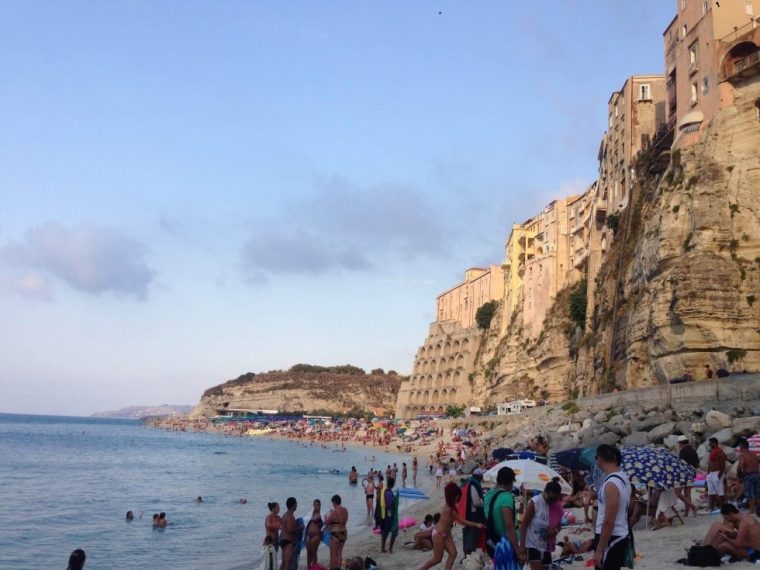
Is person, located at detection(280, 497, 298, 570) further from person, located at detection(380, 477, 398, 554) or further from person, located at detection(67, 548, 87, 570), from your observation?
person, located at detection(67, 548, 87, 570)

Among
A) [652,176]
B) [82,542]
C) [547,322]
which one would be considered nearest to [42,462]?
[82,542]

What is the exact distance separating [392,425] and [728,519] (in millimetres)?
78555

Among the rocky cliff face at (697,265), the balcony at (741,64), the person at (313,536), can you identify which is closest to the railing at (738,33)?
the balcony at (741,64)

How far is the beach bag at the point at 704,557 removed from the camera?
860 cm

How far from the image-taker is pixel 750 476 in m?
11.4

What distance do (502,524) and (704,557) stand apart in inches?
129

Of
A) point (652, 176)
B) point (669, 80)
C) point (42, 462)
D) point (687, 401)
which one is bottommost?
point (42, 462)

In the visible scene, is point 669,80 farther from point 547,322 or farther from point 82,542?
point 82,542

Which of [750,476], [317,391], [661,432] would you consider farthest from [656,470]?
[317,391]

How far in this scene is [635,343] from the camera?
102 feet

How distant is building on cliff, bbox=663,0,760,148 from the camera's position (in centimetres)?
2994

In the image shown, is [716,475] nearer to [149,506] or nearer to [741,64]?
[149,506]

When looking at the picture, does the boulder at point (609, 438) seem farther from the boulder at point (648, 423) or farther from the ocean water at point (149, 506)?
the ocean water at point (149, 506)

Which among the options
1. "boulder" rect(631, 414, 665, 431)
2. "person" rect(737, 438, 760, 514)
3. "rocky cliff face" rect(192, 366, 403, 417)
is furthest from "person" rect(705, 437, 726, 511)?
"rocky cliff face" rect(192, 366, 403, 417)
